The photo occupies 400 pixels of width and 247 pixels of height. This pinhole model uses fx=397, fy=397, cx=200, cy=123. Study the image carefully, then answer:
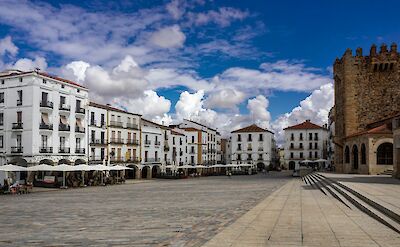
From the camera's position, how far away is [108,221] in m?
13.0

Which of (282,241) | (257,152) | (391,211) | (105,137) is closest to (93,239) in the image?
(282,241)

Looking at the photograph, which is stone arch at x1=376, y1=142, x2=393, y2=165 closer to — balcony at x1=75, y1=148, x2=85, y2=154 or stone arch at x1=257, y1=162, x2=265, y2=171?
balcony at x1=75, y1=148, x2=85, y2=154

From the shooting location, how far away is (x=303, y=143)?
4006 inches

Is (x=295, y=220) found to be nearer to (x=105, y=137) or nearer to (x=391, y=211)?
(x=391, y=211)

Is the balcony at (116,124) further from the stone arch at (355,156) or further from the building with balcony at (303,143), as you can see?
the building with balcony at (303,143)

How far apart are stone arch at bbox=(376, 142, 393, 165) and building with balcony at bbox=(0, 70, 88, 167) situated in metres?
33.3

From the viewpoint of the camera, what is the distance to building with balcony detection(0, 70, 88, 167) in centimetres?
4116

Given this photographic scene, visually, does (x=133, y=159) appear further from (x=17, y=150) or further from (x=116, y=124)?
(x=17, y=150)

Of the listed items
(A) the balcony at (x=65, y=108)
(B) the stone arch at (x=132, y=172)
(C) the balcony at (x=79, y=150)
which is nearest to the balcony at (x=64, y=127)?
(A) the balcony at (x=65, y=108)

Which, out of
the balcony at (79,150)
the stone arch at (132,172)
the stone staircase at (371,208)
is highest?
the balcony at (79,150)

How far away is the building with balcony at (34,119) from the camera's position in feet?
135

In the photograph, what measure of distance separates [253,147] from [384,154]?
2477 inches

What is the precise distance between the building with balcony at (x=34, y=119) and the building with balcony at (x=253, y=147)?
6249 cm

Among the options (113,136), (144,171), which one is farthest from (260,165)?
(113,136)
